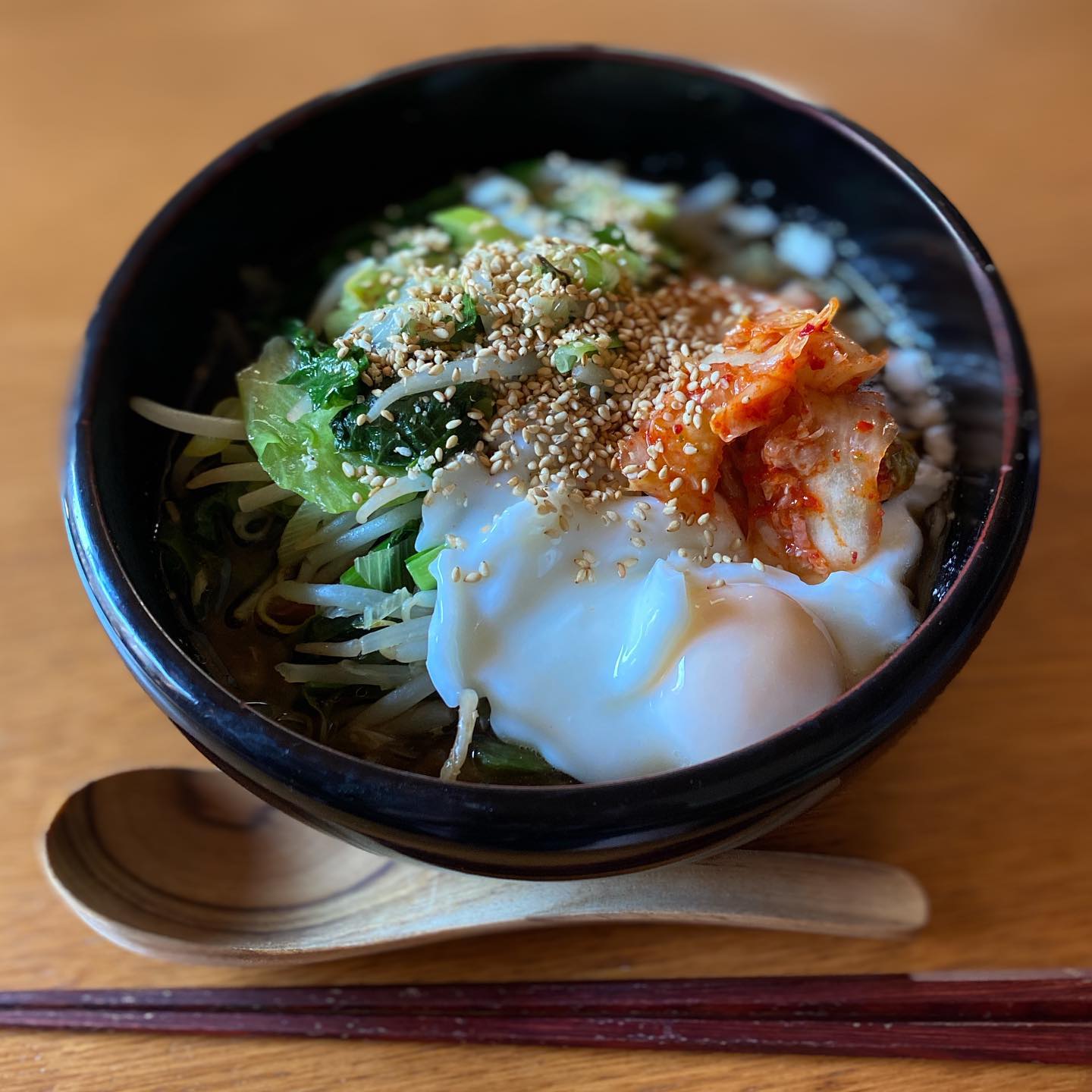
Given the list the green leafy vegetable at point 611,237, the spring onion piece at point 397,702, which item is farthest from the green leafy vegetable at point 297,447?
the green leafy vegetable at point 611,237

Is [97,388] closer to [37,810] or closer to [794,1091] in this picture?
[37,810]

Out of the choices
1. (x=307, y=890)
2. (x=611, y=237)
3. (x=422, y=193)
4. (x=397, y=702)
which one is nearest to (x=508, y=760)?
(x=397, y=702)

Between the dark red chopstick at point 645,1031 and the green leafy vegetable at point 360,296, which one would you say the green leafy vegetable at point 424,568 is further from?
the dark red chopstick at point 645,1031

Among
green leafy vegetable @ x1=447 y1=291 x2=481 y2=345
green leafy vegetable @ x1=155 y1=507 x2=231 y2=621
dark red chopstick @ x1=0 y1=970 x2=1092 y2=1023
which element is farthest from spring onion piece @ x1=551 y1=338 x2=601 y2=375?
dark red chopstick @ x1=0 y1=970 x2=1092 y2=1023

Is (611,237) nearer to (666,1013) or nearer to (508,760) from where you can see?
(508,760)

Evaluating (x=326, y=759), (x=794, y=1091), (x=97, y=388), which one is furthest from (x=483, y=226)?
(x=794, y=1091)

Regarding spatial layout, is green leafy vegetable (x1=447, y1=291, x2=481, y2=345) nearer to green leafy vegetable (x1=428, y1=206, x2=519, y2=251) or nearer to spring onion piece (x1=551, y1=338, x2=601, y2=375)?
spring onion piece (x1=551, y1=338, x2=601, y2=375)
